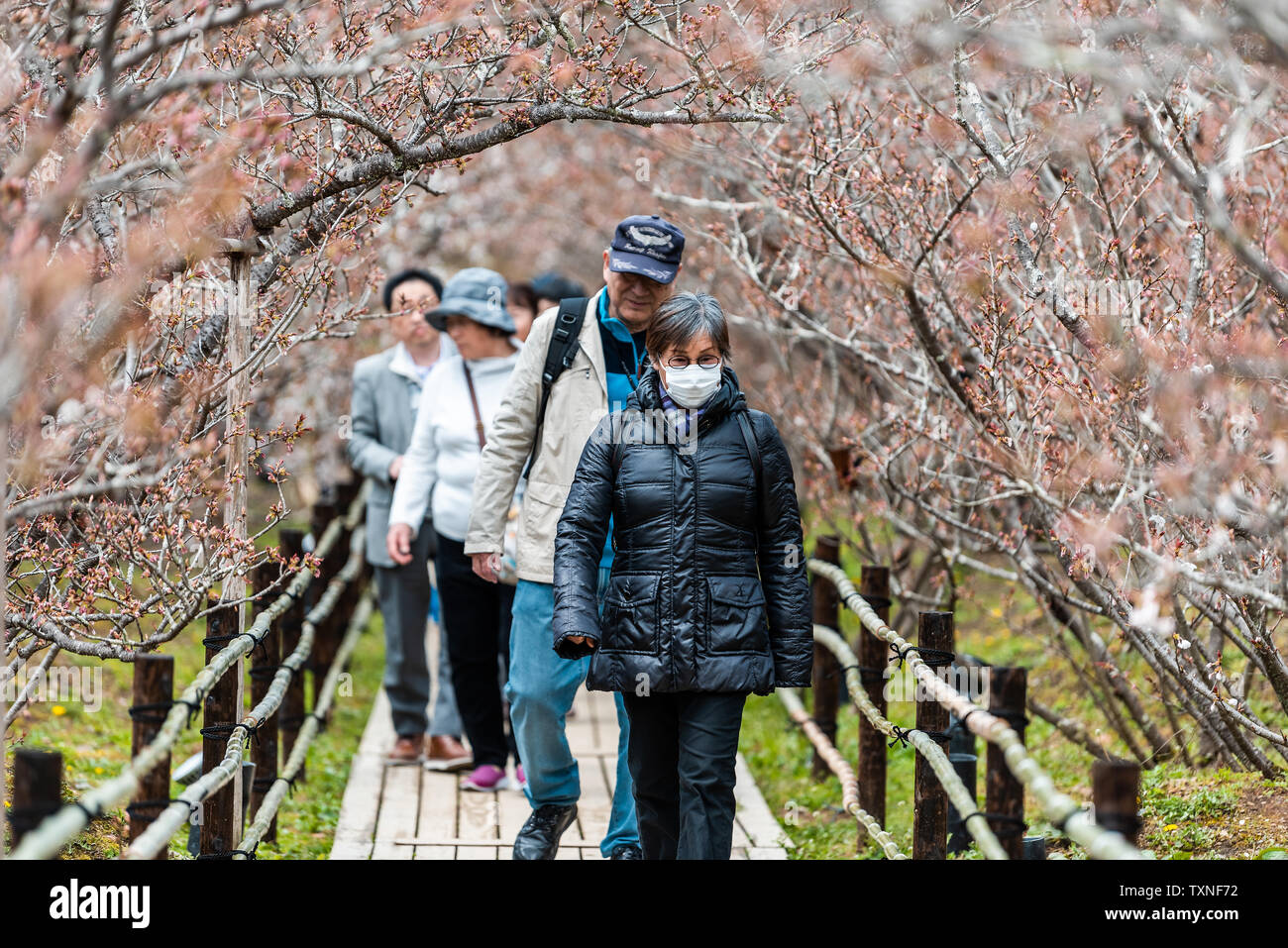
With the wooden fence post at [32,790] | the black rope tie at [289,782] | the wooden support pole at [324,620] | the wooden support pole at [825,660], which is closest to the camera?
the wooden fence post at [32,790]

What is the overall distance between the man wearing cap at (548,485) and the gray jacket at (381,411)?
2.23 m

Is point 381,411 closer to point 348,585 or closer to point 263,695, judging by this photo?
point 348,585

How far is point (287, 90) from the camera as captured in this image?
4.69 metres

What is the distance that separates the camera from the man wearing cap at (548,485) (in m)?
4.83

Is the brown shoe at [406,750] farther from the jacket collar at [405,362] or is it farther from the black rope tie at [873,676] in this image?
the black rope tie at [873,676]

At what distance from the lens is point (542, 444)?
4930mm

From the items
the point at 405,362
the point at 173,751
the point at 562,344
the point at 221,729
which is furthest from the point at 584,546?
the point at 173,751

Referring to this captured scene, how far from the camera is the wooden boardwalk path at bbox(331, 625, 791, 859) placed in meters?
5.74

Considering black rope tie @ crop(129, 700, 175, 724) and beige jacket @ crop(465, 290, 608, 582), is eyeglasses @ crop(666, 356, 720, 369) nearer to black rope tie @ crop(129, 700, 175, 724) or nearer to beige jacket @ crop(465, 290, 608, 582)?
beige jacket @ crop(465, 290, 608, 582)

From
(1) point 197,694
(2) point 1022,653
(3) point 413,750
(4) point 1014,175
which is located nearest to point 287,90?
(1) point 197,694

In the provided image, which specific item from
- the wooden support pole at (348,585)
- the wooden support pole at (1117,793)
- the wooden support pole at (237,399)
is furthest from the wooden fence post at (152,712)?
the wooden support pole at (348,585)

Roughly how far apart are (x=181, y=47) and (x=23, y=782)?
2926 mm

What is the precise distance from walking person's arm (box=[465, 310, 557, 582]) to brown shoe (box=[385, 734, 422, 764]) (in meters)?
2.42
